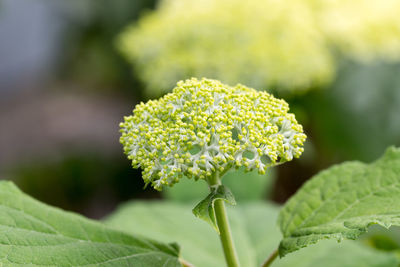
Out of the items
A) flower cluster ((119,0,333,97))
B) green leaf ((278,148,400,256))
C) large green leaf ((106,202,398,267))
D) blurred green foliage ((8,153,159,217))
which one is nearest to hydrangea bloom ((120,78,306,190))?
green leaf ((278,148,400,256))

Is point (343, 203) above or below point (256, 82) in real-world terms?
below

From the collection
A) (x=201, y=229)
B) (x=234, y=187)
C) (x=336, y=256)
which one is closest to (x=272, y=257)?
(x=336, y=256)

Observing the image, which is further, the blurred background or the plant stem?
the blurred background

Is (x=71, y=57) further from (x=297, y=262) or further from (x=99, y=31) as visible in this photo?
(x=297, y=262)

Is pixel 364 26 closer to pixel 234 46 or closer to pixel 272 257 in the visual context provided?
pixel 234 46

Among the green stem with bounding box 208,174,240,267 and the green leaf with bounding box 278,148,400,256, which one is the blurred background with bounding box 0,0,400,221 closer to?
the green leaf with bounding box 278,148,400,256

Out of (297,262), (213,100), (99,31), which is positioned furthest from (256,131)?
(99,31)
